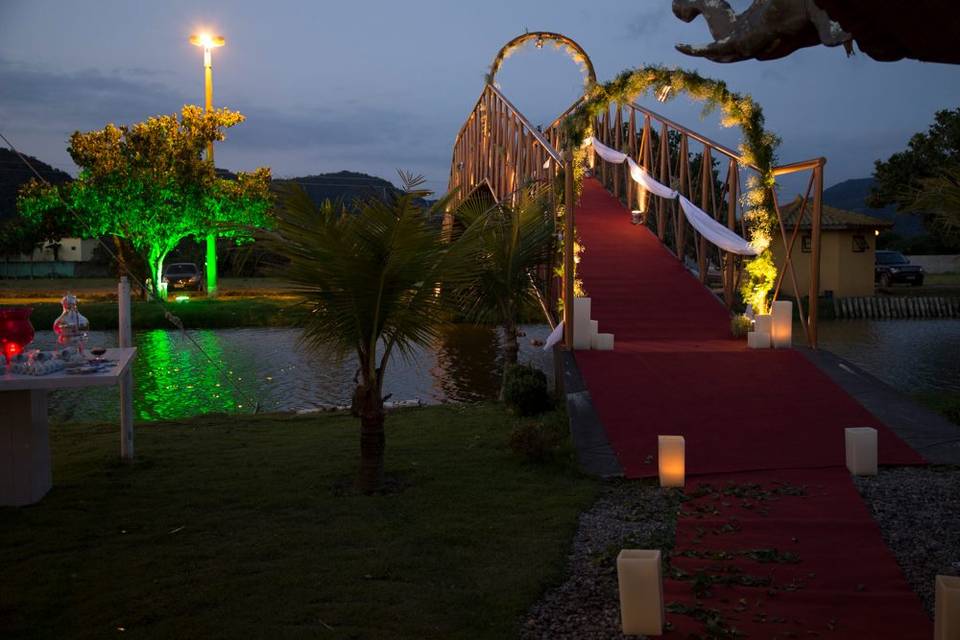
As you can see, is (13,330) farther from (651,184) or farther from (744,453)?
(651,184)

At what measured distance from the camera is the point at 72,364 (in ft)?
18.9

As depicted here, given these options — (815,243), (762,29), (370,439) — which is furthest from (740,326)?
(762,29)

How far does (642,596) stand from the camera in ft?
12.4

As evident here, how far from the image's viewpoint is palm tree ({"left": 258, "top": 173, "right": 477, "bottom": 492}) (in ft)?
20.1

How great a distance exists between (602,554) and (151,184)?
25.8 metres

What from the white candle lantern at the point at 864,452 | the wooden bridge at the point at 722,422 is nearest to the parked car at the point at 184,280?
the wooden bridge at the point at 722,422

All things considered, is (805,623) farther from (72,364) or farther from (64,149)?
(64,149)

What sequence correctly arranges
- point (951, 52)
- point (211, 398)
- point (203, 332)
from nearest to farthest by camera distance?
point (951, 52), point (211, 398), point (203, 332)

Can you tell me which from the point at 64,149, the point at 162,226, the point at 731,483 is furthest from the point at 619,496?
the point at 64,149

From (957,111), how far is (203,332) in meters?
28.0

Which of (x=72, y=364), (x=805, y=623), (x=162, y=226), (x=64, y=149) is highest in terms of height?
(x=64, y=149)

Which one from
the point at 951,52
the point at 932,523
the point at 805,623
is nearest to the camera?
the point at 951,52

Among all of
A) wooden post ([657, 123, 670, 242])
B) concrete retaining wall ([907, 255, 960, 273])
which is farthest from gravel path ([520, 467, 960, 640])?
concrete retaining wall ([907, 255, 960, 273])

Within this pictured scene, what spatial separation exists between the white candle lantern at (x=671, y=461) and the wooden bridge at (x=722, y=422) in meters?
0.15
